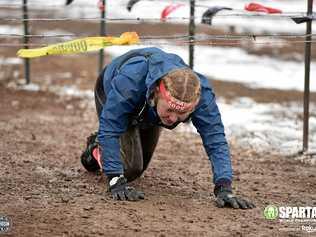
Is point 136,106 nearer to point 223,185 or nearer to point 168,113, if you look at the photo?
point 168,113

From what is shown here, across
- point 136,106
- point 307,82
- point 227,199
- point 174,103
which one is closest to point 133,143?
point 136,106

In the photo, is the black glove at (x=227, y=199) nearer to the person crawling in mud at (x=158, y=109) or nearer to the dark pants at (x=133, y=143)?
the person crawling in mud at (x=158, y=109)

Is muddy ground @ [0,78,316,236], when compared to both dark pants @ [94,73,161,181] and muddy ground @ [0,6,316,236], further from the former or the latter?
dark pants @ [94,73,161,181]

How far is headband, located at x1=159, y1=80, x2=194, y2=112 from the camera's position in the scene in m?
4.47

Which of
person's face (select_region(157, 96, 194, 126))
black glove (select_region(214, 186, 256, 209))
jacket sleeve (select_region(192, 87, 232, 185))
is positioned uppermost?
person's face (select_region(157, 96, 194, 126))

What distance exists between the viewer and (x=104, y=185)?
18.7ft

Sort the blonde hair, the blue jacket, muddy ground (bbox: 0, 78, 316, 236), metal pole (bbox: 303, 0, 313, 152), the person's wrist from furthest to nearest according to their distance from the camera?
metal pole (bbox: 303, 0, 313, 152)
the person's wrist
the blue jacket
muddy ground (bbox: 0, 78, 316, 236)
the blonde hair

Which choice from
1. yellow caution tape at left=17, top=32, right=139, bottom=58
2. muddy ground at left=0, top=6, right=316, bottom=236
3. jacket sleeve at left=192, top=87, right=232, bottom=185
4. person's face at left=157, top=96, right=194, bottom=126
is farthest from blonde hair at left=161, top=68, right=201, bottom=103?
yellow caution tape at left=17, top=32, right=139, bottom=58

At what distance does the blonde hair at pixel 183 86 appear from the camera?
14.6 feet

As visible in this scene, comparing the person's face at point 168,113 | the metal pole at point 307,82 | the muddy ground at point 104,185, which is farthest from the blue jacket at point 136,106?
the metal pole at point 307,82

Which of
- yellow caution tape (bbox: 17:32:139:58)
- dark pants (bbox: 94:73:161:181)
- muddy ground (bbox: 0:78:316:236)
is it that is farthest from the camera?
yellow caution tape (bbox: 17:32:139:58)

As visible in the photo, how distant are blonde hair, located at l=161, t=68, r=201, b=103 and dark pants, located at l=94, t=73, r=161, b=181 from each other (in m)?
0.97

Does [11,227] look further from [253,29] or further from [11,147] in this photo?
[253,29]

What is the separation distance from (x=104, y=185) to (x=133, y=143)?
47 cm
